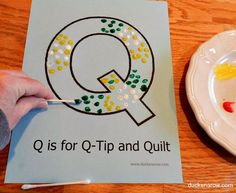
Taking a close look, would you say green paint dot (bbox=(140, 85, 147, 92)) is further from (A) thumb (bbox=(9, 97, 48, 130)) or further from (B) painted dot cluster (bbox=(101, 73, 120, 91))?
(A) thumb (bbox=(9, 97, 48, 130))

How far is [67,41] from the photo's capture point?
0.60 metres

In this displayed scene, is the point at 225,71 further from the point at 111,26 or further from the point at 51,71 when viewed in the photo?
the point at 51,71

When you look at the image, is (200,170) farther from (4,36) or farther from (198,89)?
(4,36)

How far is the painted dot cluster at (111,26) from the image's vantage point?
0.62 m

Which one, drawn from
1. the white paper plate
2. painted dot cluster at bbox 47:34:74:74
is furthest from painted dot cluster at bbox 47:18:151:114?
the white paper plate

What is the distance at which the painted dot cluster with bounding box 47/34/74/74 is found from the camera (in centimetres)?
57

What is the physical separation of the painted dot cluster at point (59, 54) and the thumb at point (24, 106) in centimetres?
8

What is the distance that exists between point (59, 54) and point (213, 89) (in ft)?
1.16

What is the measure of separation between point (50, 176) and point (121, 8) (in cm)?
43

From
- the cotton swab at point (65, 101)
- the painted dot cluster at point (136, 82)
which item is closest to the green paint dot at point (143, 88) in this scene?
the painted dot cluster at point (136, 82)

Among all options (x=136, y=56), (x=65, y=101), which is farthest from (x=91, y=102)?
(x=136, y=56)

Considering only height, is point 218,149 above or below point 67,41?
below

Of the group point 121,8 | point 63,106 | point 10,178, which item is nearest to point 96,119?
point 63,106

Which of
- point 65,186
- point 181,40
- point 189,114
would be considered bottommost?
point 65,186
